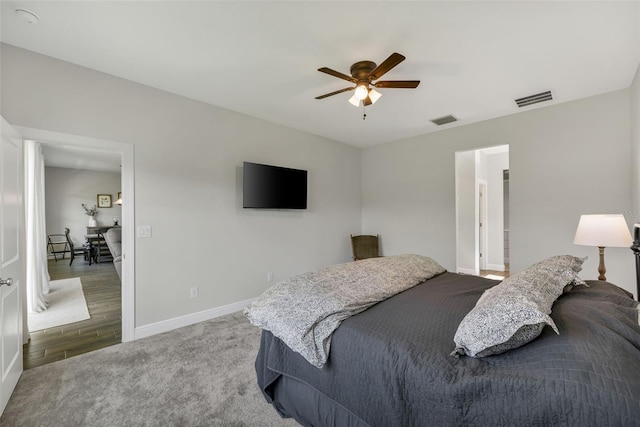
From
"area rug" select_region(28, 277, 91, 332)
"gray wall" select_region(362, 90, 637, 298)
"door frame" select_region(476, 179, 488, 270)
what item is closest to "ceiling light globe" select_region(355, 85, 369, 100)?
"gray wall" select_region(362, 90, 637, 298)

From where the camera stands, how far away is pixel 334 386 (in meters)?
1.41

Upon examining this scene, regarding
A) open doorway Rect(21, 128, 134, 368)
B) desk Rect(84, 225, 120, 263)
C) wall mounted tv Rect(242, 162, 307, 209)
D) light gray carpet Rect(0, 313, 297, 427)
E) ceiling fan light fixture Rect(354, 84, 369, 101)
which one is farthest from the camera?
desk Rect(84, 225, 120, 263)

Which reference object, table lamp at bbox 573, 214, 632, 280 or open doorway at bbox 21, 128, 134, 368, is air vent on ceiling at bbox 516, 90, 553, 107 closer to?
table lamp at bbox 573, 214, 632, 280

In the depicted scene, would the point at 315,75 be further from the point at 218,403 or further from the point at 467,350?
the point at 218,403

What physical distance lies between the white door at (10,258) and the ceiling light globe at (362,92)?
256cm

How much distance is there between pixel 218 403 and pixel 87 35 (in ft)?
9.55

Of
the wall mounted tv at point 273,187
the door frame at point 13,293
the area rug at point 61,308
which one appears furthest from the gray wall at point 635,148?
the area rug at point 61,308

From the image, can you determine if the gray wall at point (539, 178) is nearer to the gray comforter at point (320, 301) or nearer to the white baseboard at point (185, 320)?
the gray comforter at point (320, 301)

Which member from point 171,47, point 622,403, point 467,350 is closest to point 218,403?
point 467,350

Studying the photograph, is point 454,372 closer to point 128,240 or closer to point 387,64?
point 387,64

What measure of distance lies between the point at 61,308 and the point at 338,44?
15.6ft

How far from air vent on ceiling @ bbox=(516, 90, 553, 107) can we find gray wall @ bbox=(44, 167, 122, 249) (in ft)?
33.5

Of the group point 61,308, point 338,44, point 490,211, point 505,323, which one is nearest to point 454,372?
point 505,323

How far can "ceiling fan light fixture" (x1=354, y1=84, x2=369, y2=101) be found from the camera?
237 centimetres
